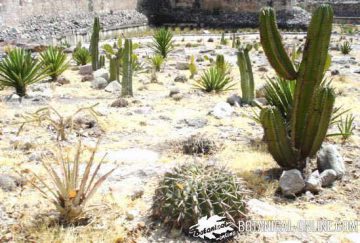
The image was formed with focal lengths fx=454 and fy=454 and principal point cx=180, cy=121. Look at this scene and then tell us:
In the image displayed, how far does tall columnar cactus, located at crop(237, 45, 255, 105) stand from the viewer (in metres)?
7.19

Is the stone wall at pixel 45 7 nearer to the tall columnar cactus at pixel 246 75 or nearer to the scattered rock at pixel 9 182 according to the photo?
the tall columnar cactus at pixel 246 75

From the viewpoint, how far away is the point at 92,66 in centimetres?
1025

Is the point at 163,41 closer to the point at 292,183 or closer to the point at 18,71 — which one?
the point at 18,71

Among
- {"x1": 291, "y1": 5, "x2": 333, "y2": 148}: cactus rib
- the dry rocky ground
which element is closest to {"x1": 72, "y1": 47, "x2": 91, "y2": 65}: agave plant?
the dry rocky ground

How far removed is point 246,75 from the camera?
7.22 metres

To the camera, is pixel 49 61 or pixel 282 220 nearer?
pixel 282 220

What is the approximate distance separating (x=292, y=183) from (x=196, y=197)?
115 cm

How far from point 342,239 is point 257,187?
41.2 inches

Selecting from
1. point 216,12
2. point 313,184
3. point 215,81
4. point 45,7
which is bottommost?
point 313,184

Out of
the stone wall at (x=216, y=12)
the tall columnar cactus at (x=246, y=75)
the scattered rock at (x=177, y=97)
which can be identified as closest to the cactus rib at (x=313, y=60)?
the tall columnar cactus at (x=246, y=75)

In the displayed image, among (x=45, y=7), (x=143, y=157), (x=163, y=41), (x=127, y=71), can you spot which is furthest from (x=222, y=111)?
(x=45, y=7)

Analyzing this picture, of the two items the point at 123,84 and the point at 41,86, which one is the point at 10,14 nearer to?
the point at 41,86

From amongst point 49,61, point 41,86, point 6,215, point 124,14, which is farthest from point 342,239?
point 124,14

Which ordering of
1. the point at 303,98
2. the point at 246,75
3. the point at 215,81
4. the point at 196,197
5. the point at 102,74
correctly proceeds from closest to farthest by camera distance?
the point at 196,197
the point at 303,98
the point at 246,75
the point at 215,81
the point at 102,74
